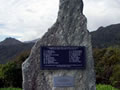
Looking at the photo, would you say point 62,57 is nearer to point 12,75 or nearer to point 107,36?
point 12,75

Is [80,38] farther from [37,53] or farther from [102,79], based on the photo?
[102,79]

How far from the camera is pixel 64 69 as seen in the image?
859cm

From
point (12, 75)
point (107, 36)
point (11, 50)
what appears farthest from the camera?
point (107, 36)

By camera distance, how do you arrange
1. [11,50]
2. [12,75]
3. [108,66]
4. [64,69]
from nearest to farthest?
[64,69], [12,75], [108,66], [11,50]

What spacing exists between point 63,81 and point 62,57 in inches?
23.5

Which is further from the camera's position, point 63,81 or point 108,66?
point 108,66

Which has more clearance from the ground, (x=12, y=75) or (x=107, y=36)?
(x=107, y=36)

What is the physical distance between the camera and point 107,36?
52.8 m

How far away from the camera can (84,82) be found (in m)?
8.59

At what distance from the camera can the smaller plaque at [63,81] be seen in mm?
8570

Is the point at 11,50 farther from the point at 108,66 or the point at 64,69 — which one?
the point at 64,69

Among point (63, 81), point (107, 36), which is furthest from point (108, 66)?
point (107, 36)

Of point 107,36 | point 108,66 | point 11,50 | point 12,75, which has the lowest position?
point 12,75

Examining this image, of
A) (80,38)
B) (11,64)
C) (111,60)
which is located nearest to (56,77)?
(80,38)
